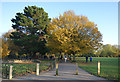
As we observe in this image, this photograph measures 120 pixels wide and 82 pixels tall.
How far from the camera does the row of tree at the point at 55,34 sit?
2712cm

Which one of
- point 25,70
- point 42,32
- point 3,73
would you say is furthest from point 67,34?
point 3,73

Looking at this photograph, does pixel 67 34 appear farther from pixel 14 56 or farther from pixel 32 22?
pixel 14 56

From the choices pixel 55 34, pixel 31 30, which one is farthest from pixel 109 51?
pixel 55 34

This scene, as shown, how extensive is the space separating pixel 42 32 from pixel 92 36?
43.5 ft

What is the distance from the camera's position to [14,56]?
38.0 metres

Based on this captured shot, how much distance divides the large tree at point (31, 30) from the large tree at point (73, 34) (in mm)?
5997

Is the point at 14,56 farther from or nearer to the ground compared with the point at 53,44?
nearer to the ground

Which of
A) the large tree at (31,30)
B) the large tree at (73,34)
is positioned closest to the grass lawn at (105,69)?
the large tree at (73,34)

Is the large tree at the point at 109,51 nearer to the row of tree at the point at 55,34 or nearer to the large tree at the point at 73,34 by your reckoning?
the row of tree at the point at 55,34

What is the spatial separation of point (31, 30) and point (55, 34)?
378 inches

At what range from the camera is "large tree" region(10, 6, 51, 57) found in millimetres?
34094

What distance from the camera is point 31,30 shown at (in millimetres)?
34125

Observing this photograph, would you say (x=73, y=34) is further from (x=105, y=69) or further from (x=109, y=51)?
(x=109, y=51)

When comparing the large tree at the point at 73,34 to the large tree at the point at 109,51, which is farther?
the large tree at the point at 109,51
